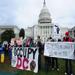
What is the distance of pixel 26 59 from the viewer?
198 inches

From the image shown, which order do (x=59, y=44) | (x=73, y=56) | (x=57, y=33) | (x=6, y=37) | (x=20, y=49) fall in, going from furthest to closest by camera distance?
(x=6, y=37) < (x=57, y=33) < (x=20, y=49) < (x=59, y=44) < (x=73, y=56)

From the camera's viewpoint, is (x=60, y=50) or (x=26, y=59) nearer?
(x=60, y=50)

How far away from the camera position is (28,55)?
498cm

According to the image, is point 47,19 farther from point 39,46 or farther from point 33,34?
point 39,46

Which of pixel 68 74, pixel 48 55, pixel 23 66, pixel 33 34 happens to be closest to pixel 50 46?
pixel 48 55

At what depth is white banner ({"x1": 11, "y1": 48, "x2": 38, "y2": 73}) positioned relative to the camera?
469 cm

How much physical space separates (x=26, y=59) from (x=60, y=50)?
7.00ft

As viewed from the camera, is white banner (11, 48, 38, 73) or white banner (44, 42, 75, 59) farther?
white banner (11, 48, 38, 73)

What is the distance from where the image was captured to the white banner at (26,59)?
4689mm

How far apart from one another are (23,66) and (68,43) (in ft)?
9.98

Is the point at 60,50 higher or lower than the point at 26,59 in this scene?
higher

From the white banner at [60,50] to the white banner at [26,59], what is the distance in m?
0.75

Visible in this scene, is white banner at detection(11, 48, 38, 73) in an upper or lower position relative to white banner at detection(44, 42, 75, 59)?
lower

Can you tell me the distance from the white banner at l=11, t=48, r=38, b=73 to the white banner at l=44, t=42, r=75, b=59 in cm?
75
